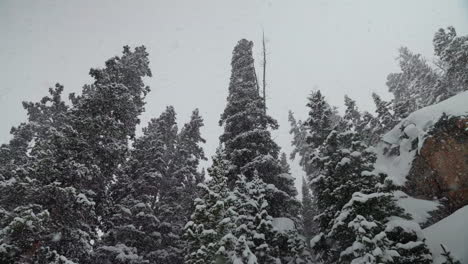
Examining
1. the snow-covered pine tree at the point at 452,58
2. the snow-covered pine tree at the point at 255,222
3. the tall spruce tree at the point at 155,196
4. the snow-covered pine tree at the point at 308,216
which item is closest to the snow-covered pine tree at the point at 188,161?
the tall spruce tree at the point at 155,196

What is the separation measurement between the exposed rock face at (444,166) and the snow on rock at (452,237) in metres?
2.08

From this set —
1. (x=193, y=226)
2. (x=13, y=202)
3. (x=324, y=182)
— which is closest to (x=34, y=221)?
(x=13, y=202)

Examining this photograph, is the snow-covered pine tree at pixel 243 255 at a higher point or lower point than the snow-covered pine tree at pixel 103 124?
lower

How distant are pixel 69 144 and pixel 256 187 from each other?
9276mm

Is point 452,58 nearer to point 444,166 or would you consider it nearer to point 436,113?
point 436,113

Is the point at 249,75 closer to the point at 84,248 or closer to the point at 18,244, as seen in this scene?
the point at 84,248

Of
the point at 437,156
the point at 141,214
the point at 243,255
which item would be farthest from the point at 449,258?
the point at 141,214

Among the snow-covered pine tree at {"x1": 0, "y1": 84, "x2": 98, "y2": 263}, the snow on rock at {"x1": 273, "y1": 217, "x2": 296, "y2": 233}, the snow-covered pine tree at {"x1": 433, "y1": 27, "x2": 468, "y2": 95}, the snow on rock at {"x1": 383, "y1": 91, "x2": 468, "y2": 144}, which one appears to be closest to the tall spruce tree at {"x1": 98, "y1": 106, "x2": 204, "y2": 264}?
the snow-covered pine tree at {"x1": 0, "y1": 84, "x2": 98, "y2": 263}

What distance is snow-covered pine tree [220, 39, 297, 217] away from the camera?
683 inches

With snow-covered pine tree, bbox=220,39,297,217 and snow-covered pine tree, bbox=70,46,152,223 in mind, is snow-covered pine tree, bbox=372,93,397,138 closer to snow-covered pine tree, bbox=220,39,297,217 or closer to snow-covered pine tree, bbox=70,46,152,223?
snow-covered pine tree, bbox=220,39,297,217

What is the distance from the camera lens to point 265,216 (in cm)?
1434

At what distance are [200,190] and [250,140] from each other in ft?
16.7

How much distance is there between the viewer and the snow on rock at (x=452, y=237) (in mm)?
10750

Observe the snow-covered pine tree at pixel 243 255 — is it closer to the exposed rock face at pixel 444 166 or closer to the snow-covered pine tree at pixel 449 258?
the snow-covered pine tree at pixel 449 258
